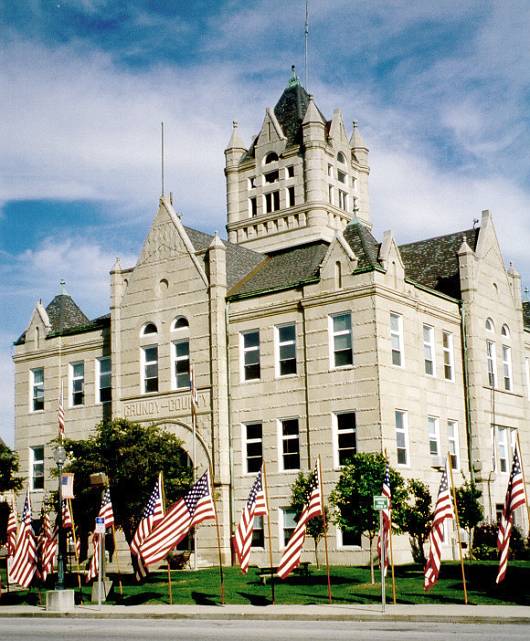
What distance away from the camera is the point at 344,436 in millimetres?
39156

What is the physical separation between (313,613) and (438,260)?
26661mm

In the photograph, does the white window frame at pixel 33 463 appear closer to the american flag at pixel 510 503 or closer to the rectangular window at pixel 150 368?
the rectangular window at pixel 150 368

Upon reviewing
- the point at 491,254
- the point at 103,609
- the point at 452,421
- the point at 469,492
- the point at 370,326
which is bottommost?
the point at 103,609

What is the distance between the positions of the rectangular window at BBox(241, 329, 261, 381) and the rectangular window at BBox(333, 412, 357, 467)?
4773 millimetres

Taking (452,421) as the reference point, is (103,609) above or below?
below

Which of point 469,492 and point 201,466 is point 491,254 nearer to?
point 469,492

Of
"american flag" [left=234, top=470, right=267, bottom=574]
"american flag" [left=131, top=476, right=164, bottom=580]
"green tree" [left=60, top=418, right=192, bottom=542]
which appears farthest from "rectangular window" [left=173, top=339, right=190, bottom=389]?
"american flag" [left=234, top=470, right=267, bottom=574]

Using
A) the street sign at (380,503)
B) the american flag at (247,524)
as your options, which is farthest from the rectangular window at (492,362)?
the street sign at (380,503)

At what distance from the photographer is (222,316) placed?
4284 centimetres

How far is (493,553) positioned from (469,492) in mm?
3724

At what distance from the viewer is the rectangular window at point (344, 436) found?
128 feet

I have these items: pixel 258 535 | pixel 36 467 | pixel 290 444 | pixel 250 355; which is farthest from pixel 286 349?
pixel 36 467

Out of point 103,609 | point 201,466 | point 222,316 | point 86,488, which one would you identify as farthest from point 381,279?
point 103,609

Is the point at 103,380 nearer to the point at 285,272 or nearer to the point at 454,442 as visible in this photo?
the point at 285,272
